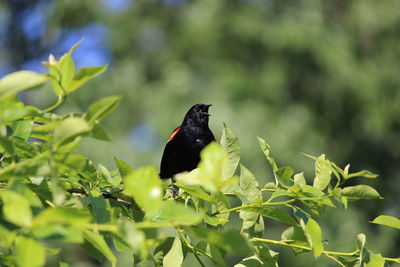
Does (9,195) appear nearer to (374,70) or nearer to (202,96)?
(202,96)

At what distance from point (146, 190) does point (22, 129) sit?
0.39 metres

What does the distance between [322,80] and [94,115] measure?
11100 mm

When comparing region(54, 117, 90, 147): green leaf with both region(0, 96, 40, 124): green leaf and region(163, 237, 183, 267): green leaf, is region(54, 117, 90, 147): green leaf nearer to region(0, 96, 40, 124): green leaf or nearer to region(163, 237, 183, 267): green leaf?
region(0, 96, 40, 124): green leaf

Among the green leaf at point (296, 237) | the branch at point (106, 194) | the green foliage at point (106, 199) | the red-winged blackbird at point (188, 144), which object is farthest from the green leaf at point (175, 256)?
the red-winged blackbird at point (188, 144)

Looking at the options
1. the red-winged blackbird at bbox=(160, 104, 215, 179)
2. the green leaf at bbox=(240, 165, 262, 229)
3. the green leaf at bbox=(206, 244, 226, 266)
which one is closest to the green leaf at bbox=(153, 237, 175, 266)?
the green leaf at bbox=(206, 244, 226, 266)

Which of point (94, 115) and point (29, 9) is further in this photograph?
point (29, 9)

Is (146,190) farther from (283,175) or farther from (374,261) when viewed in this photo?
(374,261)

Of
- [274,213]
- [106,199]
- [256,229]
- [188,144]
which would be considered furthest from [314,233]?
[188,144]

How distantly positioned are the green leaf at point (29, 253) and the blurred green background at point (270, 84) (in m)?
8.20

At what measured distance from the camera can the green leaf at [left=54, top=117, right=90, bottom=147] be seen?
2.33ft

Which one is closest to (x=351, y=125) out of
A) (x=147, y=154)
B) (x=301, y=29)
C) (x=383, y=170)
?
(x=383, y=170)

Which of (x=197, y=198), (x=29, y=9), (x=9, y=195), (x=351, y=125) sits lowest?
(x=351, y=125)

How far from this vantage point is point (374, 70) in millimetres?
11570

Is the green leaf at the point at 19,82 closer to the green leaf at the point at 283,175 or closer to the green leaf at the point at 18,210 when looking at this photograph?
the green leaf at the point at 18,210
